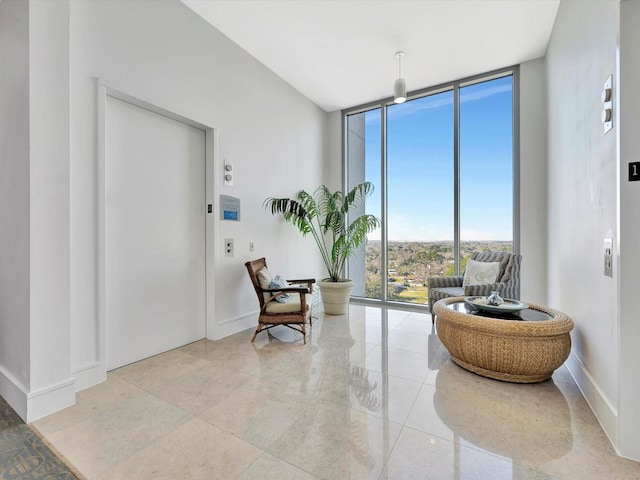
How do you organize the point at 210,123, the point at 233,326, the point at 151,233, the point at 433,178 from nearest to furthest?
1. the point at 151,233
2. the point at 210,123
3. the point at 233,326
4. the point at 433,178

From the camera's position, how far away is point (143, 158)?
2.69 metres

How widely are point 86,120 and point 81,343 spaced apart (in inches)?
65.1

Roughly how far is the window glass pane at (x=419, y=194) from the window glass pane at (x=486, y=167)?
19 centimetres

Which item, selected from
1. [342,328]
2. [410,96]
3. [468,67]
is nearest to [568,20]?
[468,67]

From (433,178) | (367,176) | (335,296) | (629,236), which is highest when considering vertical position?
→ (367,176)

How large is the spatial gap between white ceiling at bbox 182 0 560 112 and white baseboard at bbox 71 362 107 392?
3325 mm

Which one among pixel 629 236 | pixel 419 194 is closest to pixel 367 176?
pixel 419 194

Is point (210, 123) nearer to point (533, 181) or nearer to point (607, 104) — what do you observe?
point (607, 104)

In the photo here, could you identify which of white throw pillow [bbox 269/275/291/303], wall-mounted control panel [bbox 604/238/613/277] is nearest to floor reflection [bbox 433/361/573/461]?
wall-mounted control panel [bbox 604/238/613/277]

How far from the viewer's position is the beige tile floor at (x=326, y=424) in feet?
4.64

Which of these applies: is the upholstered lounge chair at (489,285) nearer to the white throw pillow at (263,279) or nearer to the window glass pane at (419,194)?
the window glass pane at (419,194)

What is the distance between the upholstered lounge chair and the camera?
129 inches

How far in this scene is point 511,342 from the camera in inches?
83.7

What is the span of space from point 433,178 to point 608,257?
2974 mm
